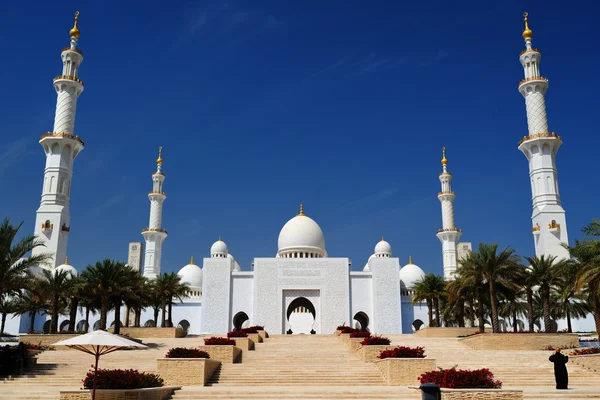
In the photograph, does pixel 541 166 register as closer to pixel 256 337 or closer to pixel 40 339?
pixel 256 337

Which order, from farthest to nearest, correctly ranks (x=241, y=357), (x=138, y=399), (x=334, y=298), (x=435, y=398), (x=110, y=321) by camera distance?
(x=110, y=321) < (x=334, y=298) < (x=241, y=357) < (x=138, y=399) < (x=435, y=398)

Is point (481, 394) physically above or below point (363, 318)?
below

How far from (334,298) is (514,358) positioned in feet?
70.6

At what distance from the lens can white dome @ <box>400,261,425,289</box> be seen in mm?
53062

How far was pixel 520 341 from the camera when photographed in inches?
1022

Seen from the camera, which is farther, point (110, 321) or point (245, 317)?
point (110, 321)

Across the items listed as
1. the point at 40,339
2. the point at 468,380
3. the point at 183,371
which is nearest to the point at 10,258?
the point at 40,339

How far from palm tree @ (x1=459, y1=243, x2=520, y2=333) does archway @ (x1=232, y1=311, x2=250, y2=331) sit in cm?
1933

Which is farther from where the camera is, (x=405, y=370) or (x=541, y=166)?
(x=541, y=166)

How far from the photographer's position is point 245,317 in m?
43.7

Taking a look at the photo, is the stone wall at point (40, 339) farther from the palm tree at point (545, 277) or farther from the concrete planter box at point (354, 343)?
the palm tree at point (545, 277)

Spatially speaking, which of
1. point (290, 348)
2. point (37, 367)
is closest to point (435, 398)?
point (37, 367)

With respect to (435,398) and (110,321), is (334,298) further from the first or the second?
(435,398)

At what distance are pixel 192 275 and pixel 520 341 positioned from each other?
34480 millimetres
